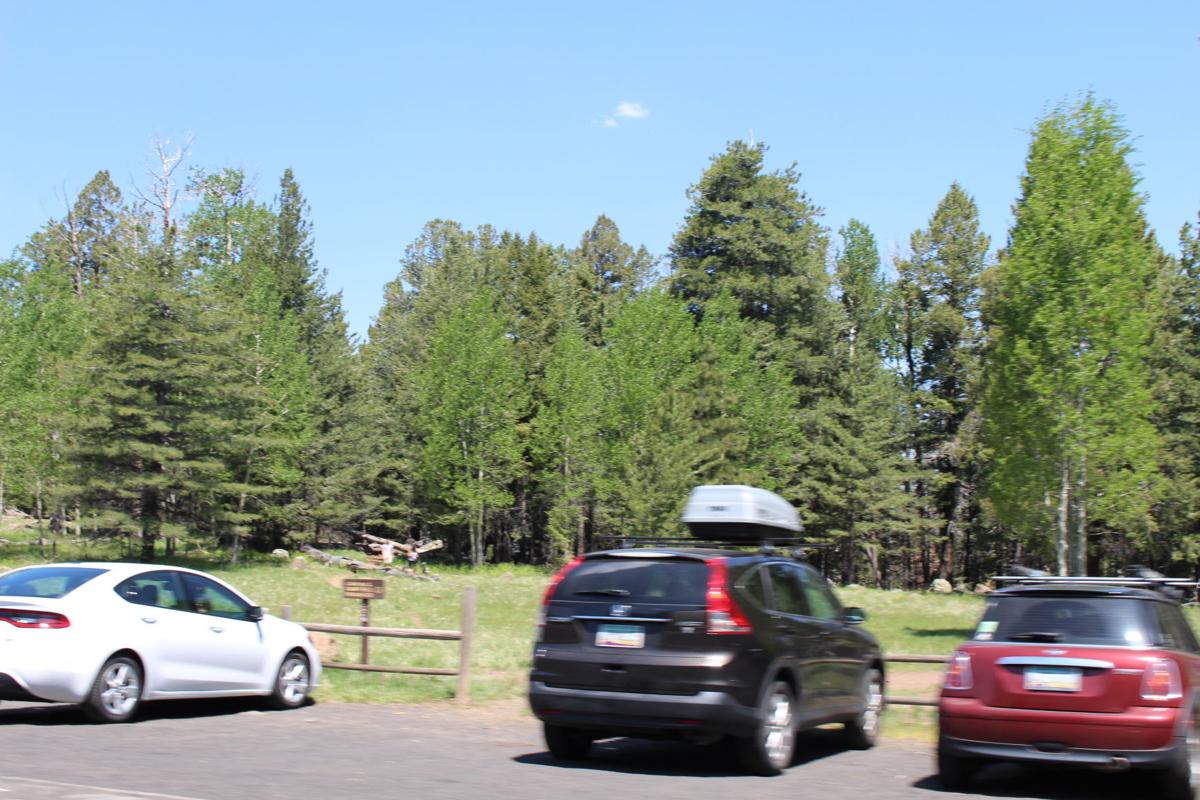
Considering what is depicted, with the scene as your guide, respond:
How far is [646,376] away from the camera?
2174 inches

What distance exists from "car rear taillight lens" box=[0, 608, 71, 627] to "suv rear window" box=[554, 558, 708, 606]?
4909 millimetres

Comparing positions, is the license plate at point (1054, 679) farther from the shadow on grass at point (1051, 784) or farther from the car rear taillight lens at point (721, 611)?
the car rear taillight lens at point (721, 611)

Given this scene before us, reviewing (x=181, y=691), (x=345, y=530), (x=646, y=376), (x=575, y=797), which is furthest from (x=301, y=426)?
(x=575, y=797)

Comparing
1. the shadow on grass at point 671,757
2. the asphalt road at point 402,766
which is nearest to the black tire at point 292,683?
the asphalt road at point 402,766

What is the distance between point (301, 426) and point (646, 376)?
16.9m

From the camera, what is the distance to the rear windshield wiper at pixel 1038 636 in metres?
8.66

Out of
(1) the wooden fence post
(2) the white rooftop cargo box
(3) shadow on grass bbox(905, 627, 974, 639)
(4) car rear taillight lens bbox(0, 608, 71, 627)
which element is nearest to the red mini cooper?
(2) the white rooftop cargo box

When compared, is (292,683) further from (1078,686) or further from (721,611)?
(1078,686)

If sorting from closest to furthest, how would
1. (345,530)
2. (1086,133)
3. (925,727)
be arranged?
(925,727) < (1086,133) < (345,530)

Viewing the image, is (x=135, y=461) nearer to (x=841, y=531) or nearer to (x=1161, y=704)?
(x=841, y=531)

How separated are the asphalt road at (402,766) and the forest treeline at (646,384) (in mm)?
24498

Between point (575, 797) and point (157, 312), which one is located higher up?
point (157, 312)

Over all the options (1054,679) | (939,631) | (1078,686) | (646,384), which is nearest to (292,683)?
(1054,679)

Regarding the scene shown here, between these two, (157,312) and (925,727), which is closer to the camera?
(925,727)
